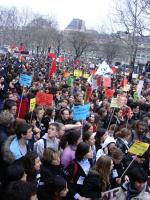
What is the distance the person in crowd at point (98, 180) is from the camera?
5.17 metres

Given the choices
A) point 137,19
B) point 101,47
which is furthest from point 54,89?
point 101,47

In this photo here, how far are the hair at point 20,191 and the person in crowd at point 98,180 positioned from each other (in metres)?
1.27

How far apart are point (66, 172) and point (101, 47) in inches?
2113

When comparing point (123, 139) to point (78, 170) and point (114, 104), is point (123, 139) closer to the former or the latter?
point (78, 170)

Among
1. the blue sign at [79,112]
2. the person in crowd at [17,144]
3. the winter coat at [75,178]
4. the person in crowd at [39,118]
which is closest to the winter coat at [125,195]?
the winter coat at [75,178]

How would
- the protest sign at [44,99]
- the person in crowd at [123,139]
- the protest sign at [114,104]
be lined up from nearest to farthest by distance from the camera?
the person in crowd at [123,139] < the protest sign at [44,99] < the protest sign at [114,104]

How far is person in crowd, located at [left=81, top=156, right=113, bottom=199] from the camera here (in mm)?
5172

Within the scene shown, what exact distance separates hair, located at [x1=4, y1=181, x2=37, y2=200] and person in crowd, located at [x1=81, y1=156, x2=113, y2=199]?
127 cm

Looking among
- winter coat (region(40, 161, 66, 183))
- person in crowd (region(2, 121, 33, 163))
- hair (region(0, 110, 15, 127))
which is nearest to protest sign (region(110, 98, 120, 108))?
hair (region(0, 110, 15, 127))

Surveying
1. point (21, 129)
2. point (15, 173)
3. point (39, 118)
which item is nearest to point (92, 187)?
point (15, 173)

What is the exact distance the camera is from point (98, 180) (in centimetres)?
525

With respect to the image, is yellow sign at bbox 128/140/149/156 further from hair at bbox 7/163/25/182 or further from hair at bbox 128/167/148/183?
hair at bbox 7/163/25/182

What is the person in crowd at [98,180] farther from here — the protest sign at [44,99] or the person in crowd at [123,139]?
the protest sign at [44,99]

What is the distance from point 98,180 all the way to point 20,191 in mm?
1515
